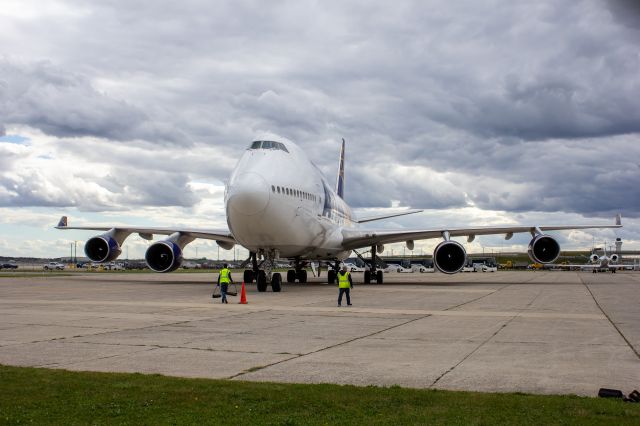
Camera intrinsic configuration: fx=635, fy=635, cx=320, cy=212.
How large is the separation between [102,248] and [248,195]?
13.8 m

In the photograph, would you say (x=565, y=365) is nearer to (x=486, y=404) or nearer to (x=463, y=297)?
(x=486, y=404)

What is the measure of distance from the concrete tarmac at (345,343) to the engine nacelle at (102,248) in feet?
45.0

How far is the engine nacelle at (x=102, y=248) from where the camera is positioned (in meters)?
33.3

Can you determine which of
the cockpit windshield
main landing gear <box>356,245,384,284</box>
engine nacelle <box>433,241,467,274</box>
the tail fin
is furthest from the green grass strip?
the tail fin

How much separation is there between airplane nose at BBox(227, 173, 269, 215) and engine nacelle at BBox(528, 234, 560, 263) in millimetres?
15565

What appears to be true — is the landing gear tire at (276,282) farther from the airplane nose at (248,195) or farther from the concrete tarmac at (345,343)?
the concrete tarmac at (345,343)

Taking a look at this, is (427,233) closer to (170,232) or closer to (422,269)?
(170,232)

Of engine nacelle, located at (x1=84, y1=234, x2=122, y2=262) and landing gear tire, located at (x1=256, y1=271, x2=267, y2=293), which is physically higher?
engine nacelle, located at (x1=84, y1=234, x2=122, y2=262)

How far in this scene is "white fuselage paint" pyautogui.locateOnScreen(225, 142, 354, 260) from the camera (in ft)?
77.5

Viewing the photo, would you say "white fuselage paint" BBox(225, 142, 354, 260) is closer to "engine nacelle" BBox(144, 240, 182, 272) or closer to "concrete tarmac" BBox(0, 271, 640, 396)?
"concrete tarmac" BBox(0, 271, 640, 396)

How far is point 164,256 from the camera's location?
3155cm

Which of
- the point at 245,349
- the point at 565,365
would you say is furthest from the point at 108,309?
the point at 565,365

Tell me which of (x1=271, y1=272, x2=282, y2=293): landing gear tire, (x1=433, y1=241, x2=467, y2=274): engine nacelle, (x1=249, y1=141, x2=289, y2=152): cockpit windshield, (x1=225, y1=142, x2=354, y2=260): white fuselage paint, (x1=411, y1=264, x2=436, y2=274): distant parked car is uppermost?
(x1=249, y1=141, x2=289, y2=152): cockpit windshield

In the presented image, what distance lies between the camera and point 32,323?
13820 mm
